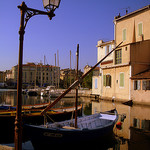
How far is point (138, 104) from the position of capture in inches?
1048

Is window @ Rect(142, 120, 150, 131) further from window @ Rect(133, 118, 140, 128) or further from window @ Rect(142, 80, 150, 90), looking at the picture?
window @ Rect(142, 80, 150, 90)

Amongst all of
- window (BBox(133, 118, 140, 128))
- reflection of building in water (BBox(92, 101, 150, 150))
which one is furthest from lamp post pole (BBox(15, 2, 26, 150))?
window (BBox(133, 118, 140, 128))

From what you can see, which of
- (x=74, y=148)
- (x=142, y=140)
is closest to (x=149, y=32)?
(x=142, y=140)

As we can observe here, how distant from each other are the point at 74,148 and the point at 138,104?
63.5ft

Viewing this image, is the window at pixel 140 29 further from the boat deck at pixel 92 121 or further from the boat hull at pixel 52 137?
the boat hull at pixel 52 137

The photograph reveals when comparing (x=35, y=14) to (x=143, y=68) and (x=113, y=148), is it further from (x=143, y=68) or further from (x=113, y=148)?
(x=143, y=68)

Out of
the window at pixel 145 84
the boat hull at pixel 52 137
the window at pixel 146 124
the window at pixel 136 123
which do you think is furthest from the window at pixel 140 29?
the boat hull at pixel 52 137

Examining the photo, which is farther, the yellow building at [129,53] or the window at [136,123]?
the yellow building at [129,53]

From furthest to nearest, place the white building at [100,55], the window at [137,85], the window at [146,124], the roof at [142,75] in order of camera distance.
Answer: the white building at [100,55]
the window at [137,85]
the roof at [142,75]
the window at [146,124]

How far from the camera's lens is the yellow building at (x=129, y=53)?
28.6 metres

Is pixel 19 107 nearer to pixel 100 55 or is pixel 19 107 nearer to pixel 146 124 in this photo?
pixel 146 124

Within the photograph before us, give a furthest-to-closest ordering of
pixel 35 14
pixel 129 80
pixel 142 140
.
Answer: pixel 129 80 < pixel 142 140 < pixel 35 14

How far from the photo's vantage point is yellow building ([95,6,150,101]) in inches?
1128

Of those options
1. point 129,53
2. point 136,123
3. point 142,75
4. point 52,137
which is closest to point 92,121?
point 52,137
